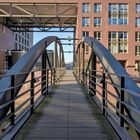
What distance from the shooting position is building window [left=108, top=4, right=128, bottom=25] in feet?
202

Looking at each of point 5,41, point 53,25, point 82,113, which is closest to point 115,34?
point 53,25

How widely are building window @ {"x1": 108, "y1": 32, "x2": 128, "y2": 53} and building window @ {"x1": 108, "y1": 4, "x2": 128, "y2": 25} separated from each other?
202 centimetres

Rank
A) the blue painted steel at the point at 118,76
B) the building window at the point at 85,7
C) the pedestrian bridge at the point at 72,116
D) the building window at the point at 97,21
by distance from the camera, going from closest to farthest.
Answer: the blue painted steel at the point at 118,76 < the pedestrian bridge at the point at 72,116 < the building window at the point at 85,7 < the building window at the point at 97,21

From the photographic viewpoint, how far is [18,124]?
20.6ft

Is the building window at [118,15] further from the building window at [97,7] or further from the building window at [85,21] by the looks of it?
the building window at [85,21]

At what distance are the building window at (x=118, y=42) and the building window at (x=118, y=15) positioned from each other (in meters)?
2.02

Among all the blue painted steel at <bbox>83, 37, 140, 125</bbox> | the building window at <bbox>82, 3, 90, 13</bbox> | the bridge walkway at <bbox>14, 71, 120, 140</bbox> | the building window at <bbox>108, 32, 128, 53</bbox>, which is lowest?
the bridge walkway at <bbox>14, 71, 120, 140</bbox>

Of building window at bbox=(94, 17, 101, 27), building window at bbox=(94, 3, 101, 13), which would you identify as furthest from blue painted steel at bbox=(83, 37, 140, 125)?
building window at bbox=(94, 3, 101, 13)

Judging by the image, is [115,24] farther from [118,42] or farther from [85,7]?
[85,7]

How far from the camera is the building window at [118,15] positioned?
61.6 meters

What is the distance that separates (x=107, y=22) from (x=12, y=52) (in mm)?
25372

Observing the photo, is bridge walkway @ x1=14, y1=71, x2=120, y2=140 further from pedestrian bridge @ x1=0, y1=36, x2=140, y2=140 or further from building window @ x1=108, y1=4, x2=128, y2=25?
building window @ x1=108, y1=4, x2=128, y2=25

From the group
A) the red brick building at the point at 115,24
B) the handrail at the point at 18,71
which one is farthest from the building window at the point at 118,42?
the handrail at the point at 18,71

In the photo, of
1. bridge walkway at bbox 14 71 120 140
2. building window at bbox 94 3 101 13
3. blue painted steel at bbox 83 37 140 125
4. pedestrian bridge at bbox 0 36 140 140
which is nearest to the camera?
blue painted steel at bbox 83 37 140 125
